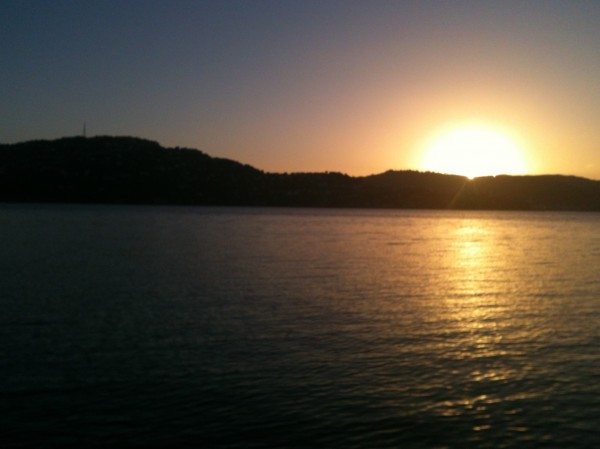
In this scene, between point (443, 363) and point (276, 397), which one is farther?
point (443, 363)

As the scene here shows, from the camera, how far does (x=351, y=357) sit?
22.0 meters

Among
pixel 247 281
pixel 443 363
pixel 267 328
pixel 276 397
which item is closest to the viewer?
pixel 276 397

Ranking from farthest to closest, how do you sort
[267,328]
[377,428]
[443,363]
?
[267,328]
[443,363]
[377,428]

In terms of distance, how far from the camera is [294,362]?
21.1 m

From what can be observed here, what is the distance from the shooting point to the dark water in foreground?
1513 centimetres

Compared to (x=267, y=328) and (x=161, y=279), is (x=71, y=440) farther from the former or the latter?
(x=161, y=279)

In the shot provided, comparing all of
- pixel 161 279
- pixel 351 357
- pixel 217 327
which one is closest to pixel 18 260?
pixel 161 279

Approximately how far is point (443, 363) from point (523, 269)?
3925cm

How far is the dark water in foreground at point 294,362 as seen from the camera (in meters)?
15.1

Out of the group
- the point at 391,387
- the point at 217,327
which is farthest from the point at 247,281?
the point at 391,387

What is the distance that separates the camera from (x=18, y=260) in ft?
180

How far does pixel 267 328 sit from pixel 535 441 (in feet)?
47.4

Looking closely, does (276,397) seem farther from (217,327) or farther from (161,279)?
(161,279)

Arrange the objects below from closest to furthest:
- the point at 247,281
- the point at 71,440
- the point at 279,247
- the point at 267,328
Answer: the point at 71,440
the point at 267,328
the point at 247,281
the point at 279,247
